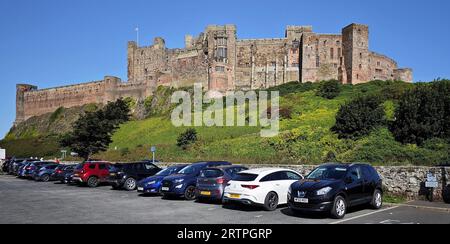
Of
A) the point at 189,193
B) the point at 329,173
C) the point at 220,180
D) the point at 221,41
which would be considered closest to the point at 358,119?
the point at 189,193

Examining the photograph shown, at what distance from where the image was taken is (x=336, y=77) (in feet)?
240

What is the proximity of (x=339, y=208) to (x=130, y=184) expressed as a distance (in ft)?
43.9

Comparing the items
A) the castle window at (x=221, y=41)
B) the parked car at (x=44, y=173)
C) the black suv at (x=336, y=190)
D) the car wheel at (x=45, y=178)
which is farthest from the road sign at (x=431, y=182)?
the castle window at (x=221, y=41)

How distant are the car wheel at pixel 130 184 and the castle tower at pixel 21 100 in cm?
10335

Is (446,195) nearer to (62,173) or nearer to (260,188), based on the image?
(260,188)

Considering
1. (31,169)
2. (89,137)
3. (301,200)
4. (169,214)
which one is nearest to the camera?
(301,200)

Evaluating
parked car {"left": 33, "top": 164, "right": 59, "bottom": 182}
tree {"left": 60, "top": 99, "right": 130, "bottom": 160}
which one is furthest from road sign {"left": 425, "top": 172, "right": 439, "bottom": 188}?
tree {"left": 60, "top": 99, "right": 130, "bottom": 160}

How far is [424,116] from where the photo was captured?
110 ft

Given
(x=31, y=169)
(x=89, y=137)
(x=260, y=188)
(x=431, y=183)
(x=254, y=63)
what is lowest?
(x=31, y=169)

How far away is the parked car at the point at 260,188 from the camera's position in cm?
1409

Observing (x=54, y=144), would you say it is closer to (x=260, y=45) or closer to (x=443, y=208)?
(x=260, y=45)

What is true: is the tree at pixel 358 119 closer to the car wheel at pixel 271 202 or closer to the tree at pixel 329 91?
the tree at pixel 329 91

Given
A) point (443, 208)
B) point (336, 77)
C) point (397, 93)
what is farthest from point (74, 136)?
point (336, 77)
